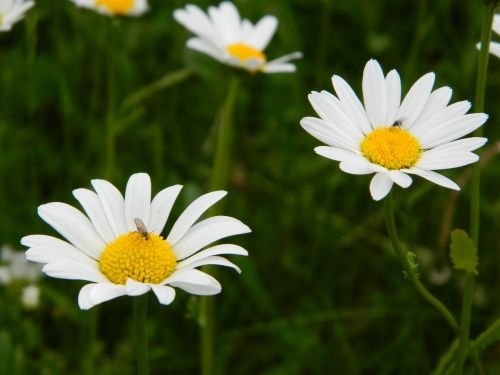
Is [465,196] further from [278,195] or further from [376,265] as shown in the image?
[278,195]

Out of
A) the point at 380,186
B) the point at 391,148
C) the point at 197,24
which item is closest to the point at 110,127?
the point at 197,24

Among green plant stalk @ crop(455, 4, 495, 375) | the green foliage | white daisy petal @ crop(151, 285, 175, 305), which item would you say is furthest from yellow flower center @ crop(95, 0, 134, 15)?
the green foliage

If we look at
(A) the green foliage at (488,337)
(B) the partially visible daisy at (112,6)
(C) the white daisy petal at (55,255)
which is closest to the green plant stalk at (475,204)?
(A) the green foliage at (488,337)

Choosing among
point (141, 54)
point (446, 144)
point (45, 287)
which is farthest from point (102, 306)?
point (446, 144)

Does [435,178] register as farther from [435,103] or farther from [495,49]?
[495,49]

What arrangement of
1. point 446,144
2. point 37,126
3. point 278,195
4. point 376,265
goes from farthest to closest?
point 37,126 < point 278,195 < point 376,265 < point 446,144

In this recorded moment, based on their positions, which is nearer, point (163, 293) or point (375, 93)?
point (163, 293)
